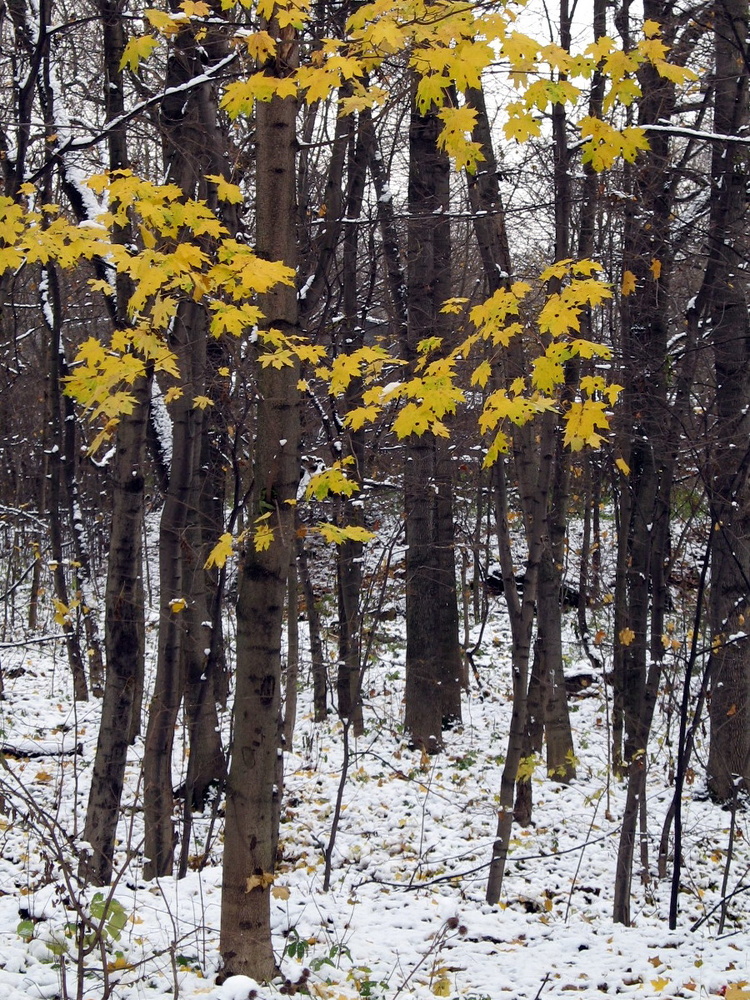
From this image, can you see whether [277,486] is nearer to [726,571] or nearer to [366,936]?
[366,936]

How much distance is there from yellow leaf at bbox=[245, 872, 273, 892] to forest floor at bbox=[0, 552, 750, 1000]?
14.8 inches

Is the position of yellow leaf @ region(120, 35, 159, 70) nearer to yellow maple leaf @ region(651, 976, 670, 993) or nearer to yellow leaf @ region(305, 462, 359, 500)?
yellow leaf @ region(305, 462, 359, 500)

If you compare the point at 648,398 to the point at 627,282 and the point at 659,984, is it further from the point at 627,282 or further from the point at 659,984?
the point at 659,984

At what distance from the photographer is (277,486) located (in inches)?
154

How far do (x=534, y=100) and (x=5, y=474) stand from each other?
16.8 metres

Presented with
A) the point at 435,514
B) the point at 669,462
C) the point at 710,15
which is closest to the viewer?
the point at 669,462

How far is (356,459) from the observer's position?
7.46 m

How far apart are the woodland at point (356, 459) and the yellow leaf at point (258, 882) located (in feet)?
0.07

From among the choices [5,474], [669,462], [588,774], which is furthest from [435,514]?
[5,474]

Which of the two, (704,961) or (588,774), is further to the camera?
(588,774)

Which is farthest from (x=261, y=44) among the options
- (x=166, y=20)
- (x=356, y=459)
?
(x=356, y=459)

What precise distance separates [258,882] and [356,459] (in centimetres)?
426

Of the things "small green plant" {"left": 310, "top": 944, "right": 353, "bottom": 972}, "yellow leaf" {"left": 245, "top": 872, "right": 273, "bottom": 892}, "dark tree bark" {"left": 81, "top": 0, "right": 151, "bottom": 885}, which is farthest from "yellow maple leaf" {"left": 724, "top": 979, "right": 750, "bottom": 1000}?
"dark tree bark" {"left": 81, "top": 0, "right": 151, "bottom": 885}

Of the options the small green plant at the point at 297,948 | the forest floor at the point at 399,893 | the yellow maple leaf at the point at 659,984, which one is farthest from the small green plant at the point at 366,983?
the yellow maple leaf at the point at 659,984
